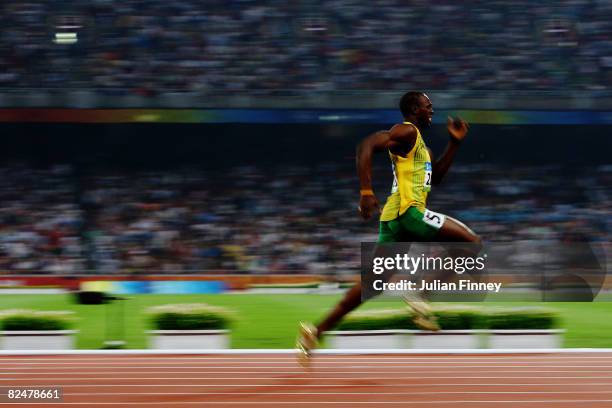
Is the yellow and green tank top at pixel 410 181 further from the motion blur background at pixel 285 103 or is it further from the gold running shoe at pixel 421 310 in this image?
the motion blur background at pixel 285 103

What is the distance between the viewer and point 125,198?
2298 cm

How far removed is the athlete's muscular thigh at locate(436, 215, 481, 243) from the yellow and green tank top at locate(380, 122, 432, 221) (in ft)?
0.67

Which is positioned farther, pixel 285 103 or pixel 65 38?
pixel 65 38

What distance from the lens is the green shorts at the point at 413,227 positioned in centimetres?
719

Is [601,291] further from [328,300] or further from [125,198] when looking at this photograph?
[125,198]

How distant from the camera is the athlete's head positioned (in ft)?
24.0

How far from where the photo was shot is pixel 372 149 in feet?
22.7

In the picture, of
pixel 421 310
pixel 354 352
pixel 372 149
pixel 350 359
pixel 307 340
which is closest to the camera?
pixel 372 149

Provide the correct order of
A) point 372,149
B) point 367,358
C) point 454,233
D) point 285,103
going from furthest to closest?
point 285,103 → point 367,358 → point 454,233 → point 372,149

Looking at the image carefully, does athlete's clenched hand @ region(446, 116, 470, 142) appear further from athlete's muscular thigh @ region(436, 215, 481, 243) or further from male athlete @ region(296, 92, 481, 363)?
athlete's muscular thigh @ region(436, 215, 481, 243)

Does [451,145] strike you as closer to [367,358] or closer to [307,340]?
[307,340]

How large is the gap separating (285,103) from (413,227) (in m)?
16.7

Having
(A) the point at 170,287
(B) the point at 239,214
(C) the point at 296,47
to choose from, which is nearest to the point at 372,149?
(A) the point at 170,287

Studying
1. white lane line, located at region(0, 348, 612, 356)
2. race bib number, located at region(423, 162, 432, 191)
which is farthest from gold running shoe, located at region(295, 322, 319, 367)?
white lane line, located at region(0, 348, 612, 356)
